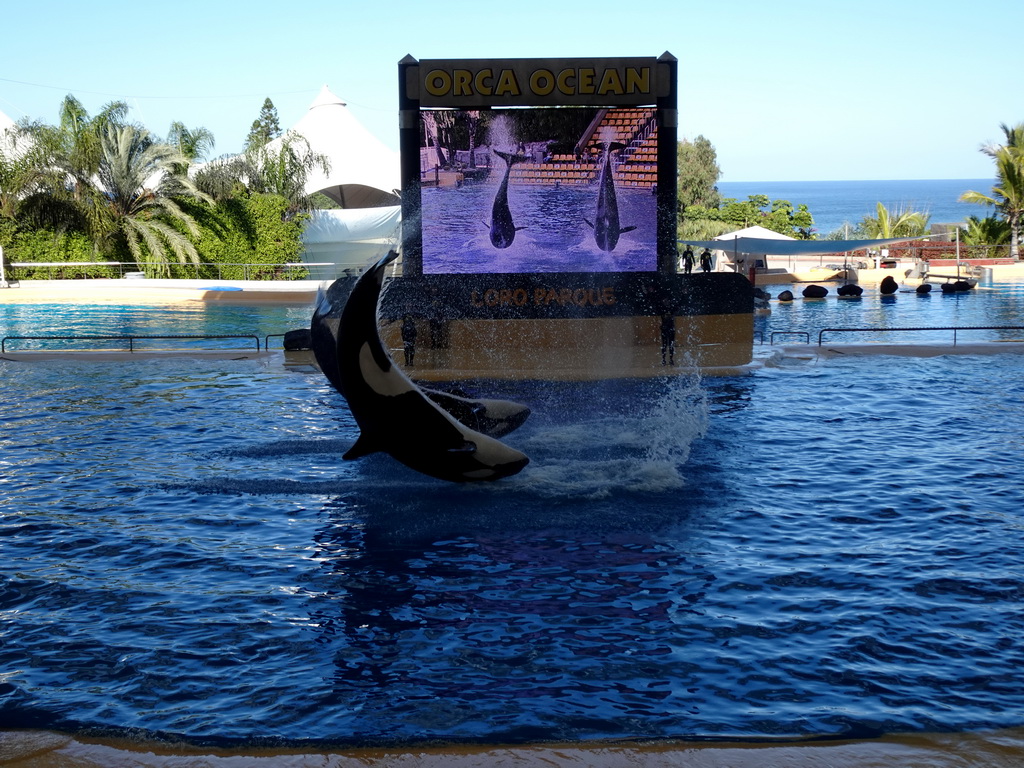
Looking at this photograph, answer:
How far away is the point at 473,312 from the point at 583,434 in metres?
6.11

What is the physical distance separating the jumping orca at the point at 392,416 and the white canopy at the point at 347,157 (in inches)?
1552

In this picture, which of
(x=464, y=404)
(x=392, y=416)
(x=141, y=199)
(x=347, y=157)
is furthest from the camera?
(x=347, y=157)

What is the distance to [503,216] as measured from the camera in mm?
19219

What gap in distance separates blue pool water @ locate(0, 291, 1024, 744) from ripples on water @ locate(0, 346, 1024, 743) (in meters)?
0.03

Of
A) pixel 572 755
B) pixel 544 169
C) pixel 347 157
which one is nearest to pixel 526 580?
pixel 572 755

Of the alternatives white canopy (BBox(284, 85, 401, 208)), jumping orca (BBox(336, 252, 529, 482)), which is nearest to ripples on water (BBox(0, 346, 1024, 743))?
jumping orca (BBox(336, 252, 529, 482))

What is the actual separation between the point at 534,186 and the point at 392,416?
10.9m

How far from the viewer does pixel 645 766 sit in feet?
17.0

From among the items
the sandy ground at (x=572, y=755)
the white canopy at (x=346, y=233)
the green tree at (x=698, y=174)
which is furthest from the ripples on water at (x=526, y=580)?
the green tree at (x=698, y=174)

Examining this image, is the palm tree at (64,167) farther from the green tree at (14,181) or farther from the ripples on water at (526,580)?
the ripples on water at (526,580)

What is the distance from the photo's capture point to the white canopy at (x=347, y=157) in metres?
48.7

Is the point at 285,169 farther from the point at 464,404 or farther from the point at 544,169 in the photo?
the point at 464,404

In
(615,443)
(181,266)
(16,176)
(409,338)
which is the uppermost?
(16,176)

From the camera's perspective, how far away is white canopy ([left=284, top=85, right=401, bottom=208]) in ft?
160
